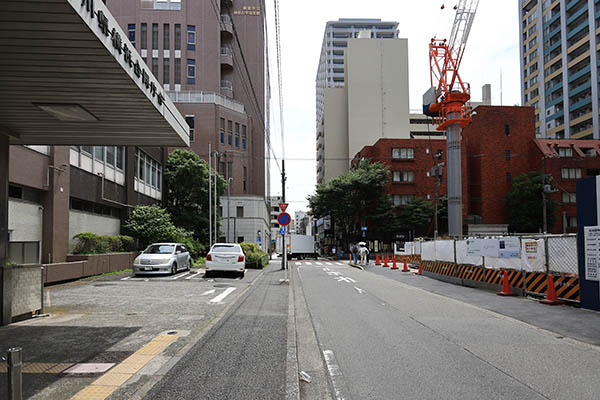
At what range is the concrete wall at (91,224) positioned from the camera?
70.8 ft

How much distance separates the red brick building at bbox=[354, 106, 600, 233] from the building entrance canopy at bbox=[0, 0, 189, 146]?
52914 millimetres

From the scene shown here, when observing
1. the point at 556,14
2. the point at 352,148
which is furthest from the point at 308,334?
the point at 556,14

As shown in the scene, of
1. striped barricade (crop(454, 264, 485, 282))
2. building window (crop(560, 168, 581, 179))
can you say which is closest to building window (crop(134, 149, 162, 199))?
striped barricade (crop(454, 264, 485, 282))

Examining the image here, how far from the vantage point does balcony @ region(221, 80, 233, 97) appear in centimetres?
6138

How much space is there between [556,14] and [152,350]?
8364 centimetres

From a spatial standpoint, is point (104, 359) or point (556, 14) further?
Answer: point (556, 14)

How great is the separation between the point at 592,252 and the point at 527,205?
171 ft

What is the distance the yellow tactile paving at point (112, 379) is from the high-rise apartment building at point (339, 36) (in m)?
124

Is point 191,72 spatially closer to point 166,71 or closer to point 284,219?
point 166,71

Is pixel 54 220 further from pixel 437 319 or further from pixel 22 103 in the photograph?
pixel 437 319

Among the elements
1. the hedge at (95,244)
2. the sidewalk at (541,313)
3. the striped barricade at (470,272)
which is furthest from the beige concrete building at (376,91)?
the sidewalk at (541,313)

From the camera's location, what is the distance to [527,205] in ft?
192

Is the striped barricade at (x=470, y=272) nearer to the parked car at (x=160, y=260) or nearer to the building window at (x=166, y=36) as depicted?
the parked car at (x=160, y=260)

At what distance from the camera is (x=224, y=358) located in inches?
264
